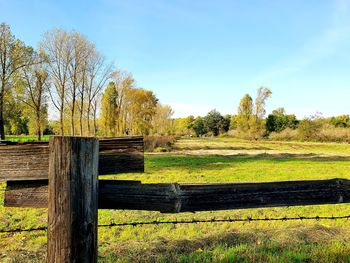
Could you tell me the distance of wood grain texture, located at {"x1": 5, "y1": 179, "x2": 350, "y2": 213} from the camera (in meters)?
2.12

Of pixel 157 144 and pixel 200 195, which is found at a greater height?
pixel 200 195

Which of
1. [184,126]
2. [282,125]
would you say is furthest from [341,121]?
[184,126]

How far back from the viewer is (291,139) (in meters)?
71.4

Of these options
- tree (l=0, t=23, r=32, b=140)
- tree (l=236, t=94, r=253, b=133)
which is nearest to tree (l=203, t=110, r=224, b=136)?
tree (l=236, t=94, r=253, b=133)

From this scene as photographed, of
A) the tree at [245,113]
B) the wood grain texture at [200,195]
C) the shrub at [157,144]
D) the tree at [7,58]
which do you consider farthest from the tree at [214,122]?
the wood grain texture at [200,195]

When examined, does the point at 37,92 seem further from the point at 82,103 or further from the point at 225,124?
the point at 225,124

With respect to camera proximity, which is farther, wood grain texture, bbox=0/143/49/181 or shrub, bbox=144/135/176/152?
shrub, bbox=144/135/176/152

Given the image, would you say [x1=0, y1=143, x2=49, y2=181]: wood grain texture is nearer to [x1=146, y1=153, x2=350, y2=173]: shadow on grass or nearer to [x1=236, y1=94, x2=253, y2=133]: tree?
[x1=146, y1=153, x2=350, y2=173]: shadow on grass

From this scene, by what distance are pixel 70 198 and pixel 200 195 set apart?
926mm

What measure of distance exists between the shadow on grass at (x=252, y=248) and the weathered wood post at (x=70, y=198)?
177 cm

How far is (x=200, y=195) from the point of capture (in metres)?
2.31

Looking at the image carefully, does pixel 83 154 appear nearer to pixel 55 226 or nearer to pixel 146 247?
pixel 55 226

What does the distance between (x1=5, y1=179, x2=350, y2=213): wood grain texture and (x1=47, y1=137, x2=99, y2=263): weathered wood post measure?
0.23m

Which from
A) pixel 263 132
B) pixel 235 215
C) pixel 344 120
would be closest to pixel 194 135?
pixel 263 132
